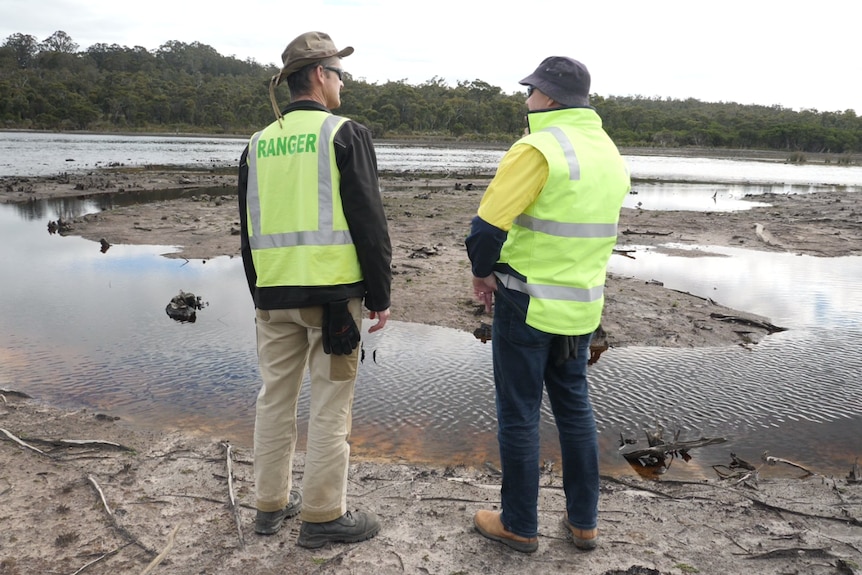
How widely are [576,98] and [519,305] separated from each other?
94 cm

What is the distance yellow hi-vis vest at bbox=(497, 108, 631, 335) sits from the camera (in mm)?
2748

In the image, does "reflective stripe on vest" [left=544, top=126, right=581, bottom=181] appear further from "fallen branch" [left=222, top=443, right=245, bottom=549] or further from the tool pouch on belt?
"fallen branch" [left=222, top=443, right=245, bottom=549]

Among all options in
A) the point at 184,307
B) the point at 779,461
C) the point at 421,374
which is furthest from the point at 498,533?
the point at 184,307

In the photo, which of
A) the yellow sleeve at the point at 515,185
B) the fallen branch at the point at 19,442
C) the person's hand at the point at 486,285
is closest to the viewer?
the yellow sleeve at the point at 515,185

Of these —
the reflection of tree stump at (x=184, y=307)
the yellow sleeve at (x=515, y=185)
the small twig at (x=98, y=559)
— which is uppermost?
the yellow sleeve at (x=515, y=185)

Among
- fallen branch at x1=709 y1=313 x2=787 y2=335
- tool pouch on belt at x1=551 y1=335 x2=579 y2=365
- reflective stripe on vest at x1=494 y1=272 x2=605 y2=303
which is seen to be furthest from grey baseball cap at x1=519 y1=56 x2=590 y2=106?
fallen branch at x1=709 y1=313 x2=787 y2=335

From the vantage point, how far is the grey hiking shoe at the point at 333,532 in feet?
10.0

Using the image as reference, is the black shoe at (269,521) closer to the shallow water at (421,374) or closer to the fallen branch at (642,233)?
the shallow water at (421,374)

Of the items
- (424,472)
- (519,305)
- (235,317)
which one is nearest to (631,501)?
(424,472)

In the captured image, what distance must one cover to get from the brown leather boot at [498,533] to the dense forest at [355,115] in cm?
6761

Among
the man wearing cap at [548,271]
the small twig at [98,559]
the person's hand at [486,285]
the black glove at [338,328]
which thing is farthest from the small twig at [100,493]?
the person's hand at [486,285]

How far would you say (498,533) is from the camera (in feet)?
10.2

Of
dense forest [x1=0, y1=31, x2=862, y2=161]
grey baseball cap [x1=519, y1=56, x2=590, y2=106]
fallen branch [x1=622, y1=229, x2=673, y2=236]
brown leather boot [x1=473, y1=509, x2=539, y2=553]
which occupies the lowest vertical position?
brown leather boot [x1=473, y1=509, x2=539, y2=553]

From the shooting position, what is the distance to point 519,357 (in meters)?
2.92
